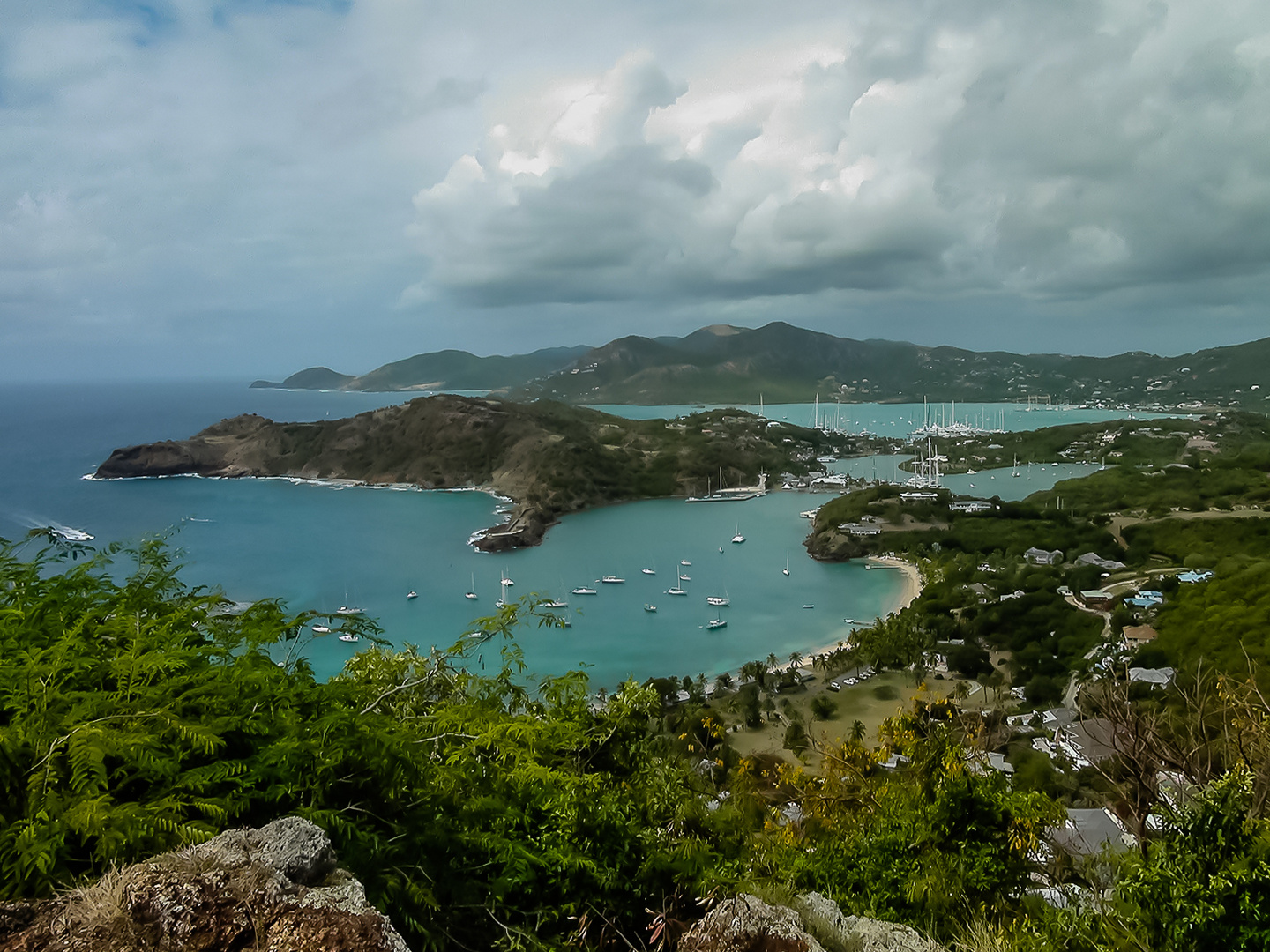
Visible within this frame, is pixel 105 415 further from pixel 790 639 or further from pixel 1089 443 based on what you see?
pixel 1089 443

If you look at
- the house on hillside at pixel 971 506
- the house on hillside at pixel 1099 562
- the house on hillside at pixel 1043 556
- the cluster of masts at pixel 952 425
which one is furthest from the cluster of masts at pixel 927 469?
the house on hillside at pixel 1099 562

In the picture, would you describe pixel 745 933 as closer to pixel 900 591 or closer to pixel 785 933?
pixel 785 933

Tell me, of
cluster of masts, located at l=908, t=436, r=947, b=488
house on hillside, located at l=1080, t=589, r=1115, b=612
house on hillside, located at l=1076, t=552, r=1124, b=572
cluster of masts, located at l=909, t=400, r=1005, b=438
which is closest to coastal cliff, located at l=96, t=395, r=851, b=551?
cluster of masts, located at l=908, t=436, r=947, b=488

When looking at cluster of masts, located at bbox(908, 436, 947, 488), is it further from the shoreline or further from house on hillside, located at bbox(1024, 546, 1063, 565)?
house on hillside, located at bbox(1024, 546, 1063, 565)

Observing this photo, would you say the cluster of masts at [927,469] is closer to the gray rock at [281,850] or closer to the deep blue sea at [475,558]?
the deep blue sea at [475,558]

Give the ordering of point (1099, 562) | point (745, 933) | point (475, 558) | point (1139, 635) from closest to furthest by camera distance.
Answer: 1. point (745, 933)
2. point (1139, 635)
3. point (1099, 562)
4. point (475, 558)

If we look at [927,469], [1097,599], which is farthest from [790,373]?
[1097,599]
